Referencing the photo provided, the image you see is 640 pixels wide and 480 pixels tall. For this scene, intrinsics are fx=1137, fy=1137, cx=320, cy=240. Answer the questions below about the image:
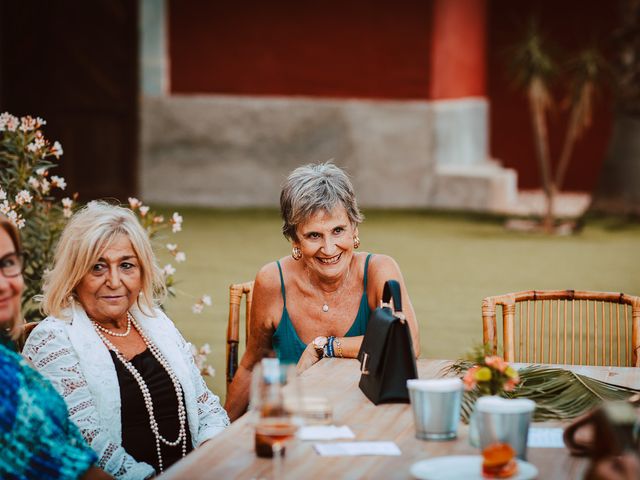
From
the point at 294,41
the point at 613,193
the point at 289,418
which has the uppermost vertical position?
the point at 294,41

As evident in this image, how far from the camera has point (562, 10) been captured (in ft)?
60.1

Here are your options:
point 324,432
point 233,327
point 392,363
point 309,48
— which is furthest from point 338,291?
point 309,48

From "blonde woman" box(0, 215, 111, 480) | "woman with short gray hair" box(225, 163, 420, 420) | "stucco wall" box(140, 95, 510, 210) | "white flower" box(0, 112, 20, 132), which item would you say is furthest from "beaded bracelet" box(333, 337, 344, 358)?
"stucco wall" box(140, 95, 510, 210)

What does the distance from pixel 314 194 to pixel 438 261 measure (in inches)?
271

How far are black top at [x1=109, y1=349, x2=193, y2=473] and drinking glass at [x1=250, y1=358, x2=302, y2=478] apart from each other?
104 centimetres

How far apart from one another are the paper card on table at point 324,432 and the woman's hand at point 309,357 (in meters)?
0.94

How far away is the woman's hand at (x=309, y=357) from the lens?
3688mm

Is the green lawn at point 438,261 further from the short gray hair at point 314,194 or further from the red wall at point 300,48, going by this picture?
the short gray hair at point 314,194

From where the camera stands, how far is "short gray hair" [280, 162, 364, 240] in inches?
147

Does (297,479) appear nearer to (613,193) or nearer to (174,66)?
(613,193)

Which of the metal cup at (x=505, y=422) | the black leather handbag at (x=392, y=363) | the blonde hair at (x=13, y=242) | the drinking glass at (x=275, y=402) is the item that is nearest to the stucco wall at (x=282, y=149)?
the black leather handbag at (x=392, y=363)

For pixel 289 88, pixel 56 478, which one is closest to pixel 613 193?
pixel 289 88

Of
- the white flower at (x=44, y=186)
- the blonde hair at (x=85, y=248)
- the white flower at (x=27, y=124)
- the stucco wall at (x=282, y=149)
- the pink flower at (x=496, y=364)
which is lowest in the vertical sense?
the pink flower at (x=496, y=364)

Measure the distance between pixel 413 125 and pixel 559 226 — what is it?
2.79 m
